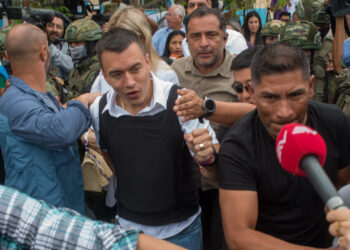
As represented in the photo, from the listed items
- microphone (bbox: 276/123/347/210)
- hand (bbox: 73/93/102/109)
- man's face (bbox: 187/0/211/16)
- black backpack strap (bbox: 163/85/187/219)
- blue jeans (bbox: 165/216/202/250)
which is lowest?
blue jeans (bbox: 165/216/202/250)

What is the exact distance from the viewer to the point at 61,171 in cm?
280

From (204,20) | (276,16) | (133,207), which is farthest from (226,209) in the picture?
(276,16)

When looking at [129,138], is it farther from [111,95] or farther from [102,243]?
[102,243]

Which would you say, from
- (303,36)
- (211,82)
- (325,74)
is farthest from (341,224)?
(325,74)

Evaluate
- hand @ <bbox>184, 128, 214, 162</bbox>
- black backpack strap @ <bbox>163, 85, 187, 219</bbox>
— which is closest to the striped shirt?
hand @ <bbox>184, 128, 214, 162</bbox>

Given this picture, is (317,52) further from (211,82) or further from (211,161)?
(211,161)

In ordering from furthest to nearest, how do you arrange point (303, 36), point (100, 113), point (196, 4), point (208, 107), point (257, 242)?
point (196, 4) < point (303, 36) < point (100, 113) < point (208, 107) < point (257, 242)

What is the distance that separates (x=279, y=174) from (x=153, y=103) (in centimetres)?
90

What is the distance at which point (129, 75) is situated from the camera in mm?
2436

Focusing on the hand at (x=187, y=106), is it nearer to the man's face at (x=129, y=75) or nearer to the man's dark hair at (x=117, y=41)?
the man's face at (x=129, y=75)

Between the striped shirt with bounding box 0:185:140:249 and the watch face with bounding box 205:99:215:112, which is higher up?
the watch face with bounding box 205:99:215:112

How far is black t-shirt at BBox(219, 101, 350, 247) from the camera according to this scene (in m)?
1.94

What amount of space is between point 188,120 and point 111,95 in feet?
1.98

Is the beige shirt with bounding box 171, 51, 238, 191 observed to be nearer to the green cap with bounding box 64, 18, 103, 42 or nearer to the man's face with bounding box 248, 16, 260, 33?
the green cap with bounding box 64, 18, 103, 42
